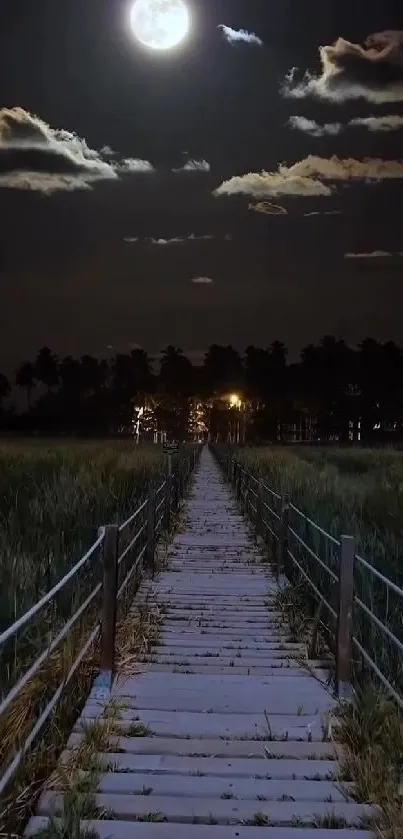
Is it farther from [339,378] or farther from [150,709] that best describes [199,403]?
[150,709]

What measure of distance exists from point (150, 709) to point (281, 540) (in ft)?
14.7

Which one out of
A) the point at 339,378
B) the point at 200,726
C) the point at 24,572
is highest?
the point at 339,378

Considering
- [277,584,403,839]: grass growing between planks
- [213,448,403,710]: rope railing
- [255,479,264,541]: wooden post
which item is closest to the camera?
[277,584,403,839]: grass growing between planks

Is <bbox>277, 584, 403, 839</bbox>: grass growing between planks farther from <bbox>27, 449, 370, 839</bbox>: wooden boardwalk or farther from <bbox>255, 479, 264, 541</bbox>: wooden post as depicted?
<bbox>255, 479, 264, 541</bbox>: wooden post

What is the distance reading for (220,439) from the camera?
95250 mm

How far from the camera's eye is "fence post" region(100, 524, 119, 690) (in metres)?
4.98

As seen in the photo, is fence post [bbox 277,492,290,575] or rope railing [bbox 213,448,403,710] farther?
fence post [bbox 277,492,290,575]

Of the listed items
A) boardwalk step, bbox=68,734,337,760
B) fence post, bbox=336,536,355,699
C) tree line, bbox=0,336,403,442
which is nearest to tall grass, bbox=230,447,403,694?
fence post, bbox=336,536,355,699

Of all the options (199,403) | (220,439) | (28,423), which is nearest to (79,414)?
(28,423)

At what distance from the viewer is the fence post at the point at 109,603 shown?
4.98 metres

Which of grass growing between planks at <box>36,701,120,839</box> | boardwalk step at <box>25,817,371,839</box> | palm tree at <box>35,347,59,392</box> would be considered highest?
palm tree at <box>35,347,59,392</box>

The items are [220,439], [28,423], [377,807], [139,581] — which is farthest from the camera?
[28,423]

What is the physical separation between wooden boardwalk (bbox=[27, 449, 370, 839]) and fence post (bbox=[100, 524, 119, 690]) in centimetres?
13

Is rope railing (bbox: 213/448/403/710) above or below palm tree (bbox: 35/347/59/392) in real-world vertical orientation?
below
